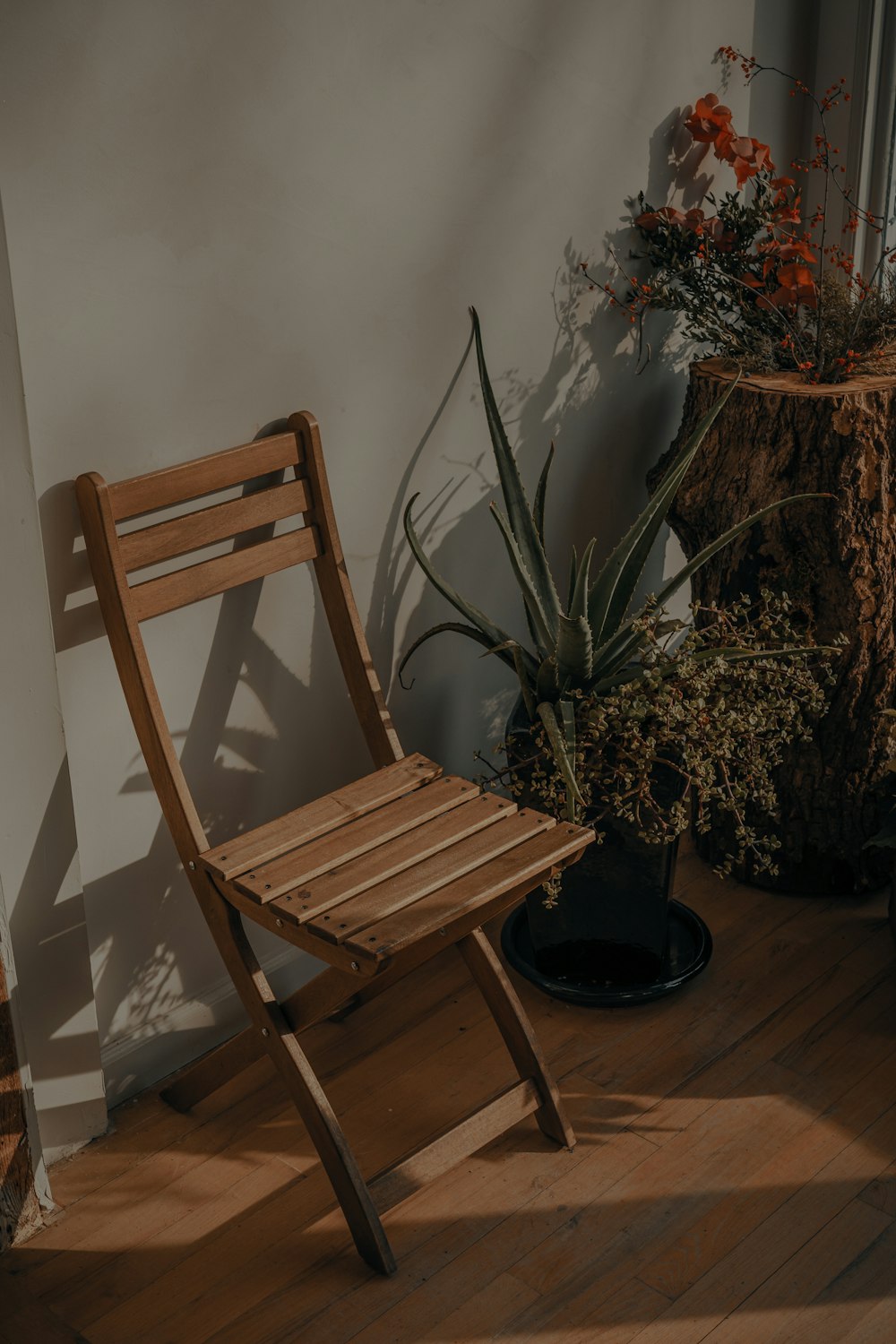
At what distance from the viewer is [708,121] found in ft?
9.09

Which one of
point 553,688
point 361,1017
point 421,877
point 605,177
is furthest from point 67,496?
point 605,177

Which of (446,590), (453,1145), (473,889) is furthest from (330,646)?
(453,1145)

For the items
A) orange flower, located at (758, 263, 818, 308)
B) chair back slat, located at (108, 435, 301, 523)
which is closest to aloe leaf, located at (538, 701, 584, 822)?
chair back slat, located at (108, 435, 301, 523)

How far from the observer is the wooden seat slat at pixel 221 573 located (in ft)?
6.89

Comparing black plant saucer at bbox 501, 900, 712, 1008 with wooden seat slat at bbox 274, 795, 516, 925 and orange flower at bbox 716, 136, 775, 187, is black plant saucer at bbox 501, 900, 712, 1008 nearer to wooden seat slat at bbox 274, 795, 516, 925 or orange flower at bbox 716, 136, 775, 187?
wooden seat slat at bbox 274, 795, 516, 925

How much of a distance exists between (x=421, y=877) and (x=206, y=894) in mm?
356

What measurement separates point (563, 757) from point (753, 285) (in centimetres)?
116

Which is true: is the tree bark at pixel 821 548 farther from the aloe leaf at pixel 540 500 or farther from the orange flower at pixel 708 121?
the orange flower at pixel 708 121

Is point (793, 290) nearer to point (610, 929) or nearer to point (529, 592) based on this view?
point (529, 592)

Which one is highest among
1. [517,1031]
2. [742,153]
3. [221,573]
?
[742,153]

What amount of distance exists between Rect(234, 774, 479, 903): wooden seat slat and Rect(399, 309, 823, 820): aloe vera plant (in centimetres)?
22

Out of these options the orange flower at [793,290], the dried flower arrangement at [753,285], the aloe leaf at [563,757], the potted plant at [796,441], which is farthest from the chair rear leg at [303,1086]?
the orange flower at [793,290]

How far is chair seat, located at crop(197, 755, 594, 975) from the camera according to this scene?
6.20 feet

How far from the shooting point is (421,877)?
6.53 ft
